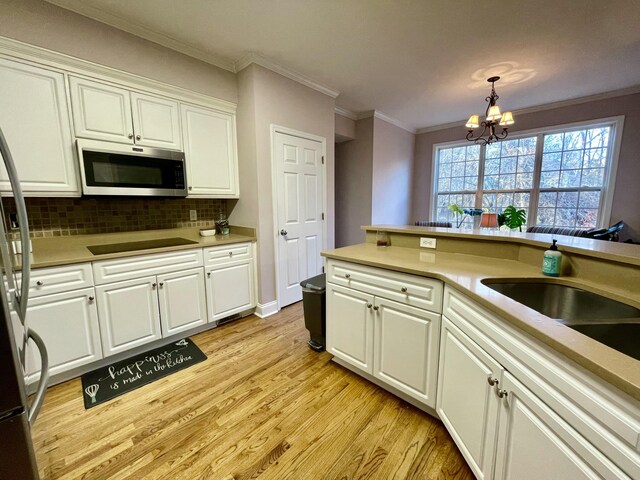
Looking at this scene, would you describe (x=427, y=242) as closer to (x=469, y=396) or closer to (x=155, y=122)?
(x=469, y=396)

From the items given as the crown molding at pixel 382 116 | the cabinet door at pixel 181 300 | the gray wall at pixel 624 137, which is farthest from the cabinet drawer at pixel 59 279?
the gray wall at pixel 624 137

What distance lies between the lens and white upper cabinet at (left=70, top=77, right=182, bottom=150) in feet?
6.54

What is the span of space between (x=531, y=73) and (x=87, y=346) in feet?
16.5

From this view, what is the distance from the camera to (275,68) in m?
2.75

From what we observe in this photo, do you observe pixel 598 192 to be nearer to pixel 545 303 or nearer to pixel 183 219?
pixel 545 303

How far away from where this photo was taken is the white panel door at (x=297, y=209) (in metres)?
2.94

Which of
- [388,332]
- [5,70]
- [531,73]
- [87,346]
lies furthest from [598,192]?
[5,70]

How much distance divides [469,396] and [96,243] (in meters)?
2.89

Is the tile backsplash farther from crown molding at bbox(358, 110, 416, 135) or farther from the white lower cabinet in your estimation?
crown molding at bbox(358, 110, 416, 135)

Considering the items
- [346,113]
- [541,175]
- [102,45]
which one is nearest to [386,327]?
[102,45]

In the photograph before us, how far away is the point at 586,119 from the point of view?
12.7ft

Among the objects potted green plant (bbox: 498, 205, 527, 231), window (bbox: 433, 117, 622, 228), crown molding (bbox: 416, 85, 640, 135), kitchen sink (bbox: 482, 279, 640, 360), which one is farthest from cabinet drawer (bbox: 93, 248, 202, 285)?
crown molding (bbox: 416, 85, 640, 135)

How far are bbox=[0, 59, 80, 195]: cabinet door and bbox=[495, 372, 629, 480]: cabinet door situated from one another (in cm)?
287

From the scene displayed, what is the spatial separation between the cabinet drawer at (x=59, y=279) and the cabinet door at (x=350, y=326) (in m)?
1.69
